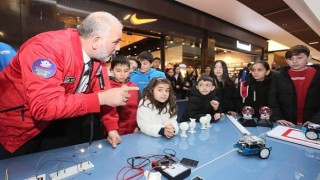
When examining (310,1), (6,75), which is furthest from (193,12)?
(6,75)

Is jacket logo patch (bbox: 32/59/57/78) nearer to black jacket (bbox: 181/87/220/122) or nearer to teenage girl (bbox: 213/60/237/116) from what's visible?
black jacket (bbox: 181/87/220/122)

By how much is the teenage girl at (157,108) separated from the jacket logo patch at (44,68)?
83 cm

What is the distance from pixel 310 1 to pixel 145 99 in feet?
14.1

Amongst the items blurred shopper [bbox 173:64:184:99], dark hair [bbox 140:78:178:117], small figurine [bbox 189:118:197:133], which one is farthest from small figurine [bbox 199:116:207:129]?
blurred shopper [bbox 173:64:184:99]

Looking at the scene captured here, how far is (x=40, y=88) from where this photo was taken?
3.01ft

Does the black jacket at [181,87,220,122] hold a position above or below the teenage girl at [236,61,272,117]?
below

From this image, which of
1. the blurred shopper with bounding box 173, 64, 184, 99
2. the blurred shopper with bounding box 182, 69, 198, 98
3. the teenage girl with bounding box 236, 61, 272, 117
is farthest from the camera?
the blurred shopper with bounding box 182, 69, 198, 98

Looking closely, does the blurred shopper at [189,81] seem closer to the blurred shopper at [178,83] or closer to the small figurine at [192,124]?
the blurred shopper at [178,83]

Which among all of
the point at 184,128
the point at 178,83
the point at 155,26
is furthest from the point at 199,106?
the point at 178,83

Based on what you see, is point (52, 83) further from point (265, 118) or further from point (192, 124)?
point (265, 118)

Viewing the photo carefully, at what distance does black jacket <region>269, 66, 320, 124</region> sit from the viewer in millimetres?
2031

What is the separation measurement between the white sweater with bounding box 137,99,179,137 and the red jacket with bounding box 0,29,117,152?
577 mm

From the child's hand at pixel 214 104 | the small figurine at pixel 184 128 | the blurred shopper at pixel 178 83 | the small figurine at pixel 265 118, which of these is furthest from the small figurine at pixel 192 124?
the blurred shopper at pixel 178 83

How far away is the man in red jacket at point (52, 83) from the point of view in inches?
36.8
